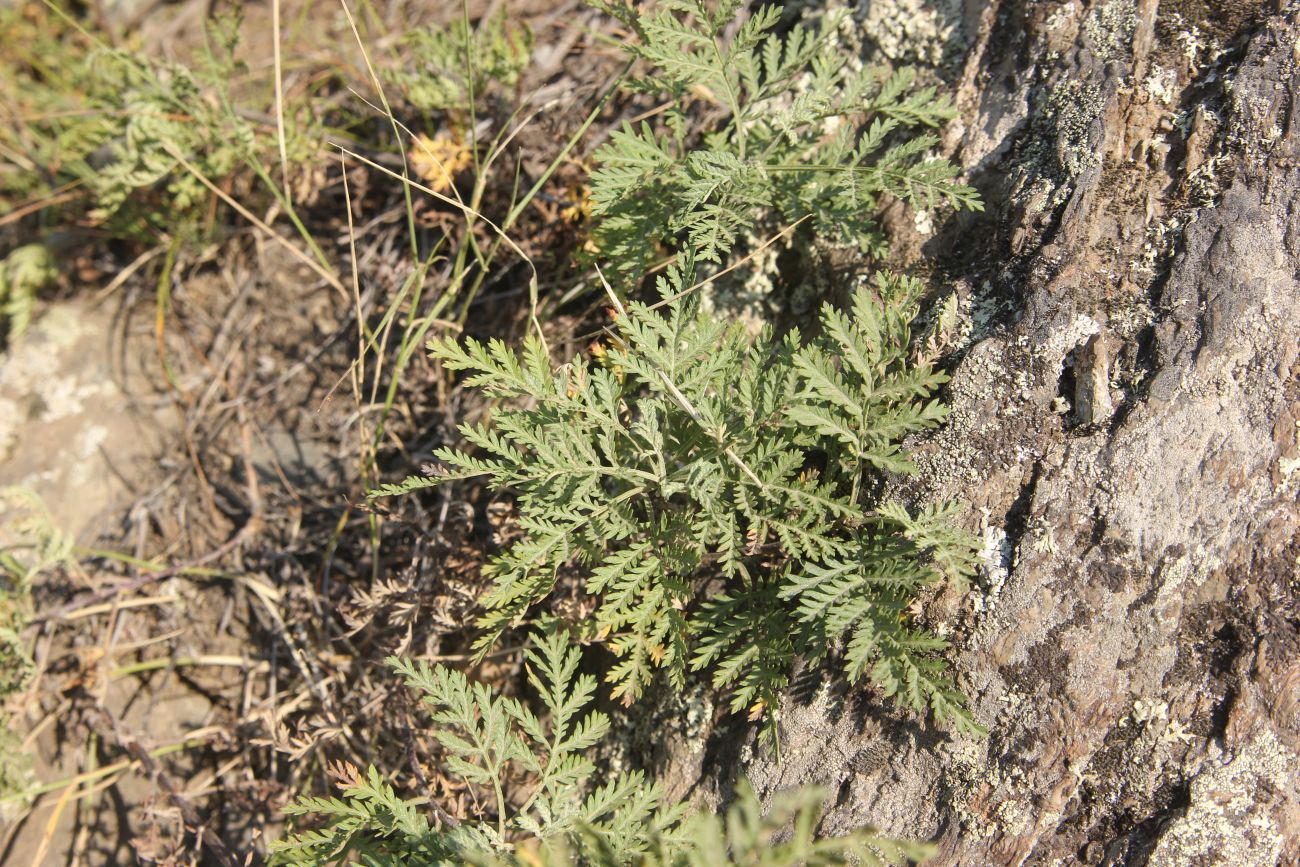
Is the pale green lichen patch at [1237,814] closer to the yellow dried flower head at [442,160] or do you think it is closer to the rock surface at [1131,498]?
the rock surface at [1131,498]

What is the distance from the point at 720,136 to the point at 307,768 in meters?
2.67

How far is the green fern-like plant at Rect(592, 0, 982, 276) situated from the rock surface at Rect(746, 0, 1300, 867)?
0.39 metres

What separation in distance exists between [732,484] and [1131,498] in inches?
40.2

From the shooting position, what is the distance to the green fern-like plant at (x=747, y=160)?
103 inches

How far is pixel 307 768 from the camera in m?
3.21

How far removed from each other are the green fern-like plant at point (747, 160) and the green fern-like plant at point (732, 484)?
322mm

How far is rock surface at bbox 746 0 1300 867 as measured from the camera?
2119 millimetres

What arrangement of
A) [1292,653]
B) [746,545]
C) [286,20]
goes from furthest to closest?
[286,20], [746,545], [1292,653]

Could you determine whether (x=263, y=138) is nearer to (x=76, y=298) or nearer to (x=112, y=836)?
(x=76, y=298)

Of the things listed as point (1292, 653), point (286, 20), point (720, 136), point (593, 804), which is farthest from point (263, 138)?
point (1292, 653)

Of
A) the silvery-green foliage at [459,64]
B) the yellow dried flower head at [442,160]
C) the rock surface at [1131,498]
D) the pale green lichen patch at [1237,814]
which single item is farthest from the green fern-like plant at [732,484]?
the silvery-green foliage at [459,64]

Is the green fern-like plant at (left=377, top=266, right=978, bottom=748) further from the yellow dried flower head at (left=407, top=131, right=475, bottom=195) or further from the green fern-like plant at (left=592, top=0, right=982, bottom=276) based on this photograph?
the yellow dried flower head at (left=407, top=131, right=475, bottom=195)

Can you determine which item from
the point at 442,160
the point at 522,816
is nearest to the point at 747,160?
the point at 442,160

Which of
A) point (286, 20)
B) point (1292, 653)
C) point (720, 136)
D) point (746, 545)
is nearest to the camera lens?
point (1292, 653)
